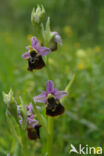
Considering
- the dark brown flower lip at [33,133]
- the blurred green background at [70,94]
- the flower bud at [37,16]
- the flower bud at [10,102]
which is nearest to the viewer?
the flower bud at [10,102]

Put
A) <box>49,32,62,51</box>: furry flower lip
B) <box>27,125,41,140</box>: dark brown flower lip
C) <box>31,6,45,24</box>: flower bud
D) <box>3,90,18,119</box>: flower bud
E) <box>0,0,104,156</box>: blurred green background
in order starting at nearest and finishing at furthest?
<box>3,90,18,119</box>: flower bud, <box>27,125,41,140</box>: dark brown flower lip, <box>31,6,45,24</box>: flower bud, <box>49,32,62,51</box>: furry flower lip, <box>0,0,104,156</box>: blurred green background

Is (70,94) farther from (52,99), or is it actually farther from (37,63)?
(37,63)

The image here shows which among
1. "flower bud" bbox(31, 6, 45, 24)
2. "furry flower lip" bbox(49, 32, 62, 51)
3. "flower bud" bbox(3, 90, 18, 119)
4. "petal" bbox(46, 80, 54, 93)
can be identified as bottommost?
"flower bud" bbox(3, 90, 18, 119)

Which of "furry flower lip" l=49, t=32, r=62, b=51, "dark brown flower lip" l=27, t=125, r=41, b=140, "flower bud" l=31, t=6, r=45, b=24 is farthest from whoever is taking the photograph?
"furry flower lip" l=49, t=32, r=62, b=51

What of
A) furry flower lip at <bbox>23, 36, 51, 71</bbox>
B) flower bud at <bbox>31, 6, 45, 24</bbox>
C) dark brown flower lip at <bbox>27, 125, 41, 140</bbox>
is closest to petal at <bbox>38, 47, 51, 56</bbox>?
furry flower lip at <bbox>23, 36, 51, 71</bbox>

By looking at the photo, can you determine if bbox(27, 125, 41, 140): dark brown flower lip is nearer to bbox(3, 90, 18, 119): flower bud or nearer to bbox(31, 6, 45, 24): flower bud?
bbox(3, 90, 18, 119): flower bud

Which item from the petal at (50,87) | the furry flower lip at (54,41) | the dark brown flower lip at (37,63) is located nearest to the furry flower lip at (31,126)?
the petal at (50,87)

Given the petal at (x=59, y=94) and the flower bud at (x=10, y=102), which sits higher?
the petal at (x=59, y=94)

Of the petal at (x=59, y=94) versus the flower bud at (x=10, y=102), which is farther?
the petal at (x=59, y=94)

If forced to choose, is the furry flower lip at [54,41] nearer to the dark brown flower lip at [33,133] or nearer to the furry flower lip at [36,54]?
the furry flower lip at [36,54]

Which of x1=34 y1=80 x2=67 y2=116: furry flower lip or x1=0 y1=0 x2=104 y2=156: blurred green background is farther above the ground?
x1=0 y1=0 x2=104 y2=156: blurred green background
